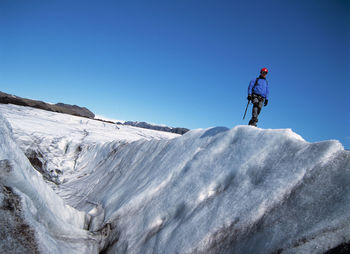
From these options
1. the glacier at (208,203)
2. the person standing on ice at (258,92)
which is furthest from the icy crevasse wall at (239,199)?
the person standing on ice at (258,92)

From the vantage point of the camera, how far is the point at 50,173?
29.9 feet

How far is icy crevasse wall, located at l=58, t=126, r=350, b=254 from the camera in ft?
6.03

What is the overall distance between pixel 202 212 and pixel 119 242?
4.16ft

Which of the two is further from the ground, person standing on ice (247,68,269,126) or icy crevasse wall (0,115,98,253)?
person standing on ice (247,68,269,126)

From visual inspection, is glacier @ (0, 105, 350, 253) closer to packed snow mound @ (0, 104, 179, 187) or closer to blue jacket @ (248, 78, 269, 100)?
blue jacket @ (248, 78, 269, 100)

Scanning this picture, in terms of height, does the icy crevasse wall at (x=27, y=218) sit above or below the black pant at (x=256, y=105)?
below

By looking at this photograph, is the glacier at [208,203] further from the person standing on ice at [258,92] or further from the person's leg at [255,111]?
the person standing on ice at [258,92]

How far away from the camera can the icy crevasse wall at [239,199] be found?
1839 mm

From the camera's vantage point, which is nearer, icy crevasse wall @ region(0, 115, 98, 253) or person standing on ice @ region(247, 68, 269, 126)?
icy crevasse wall @ region(0, 115, 98, 253)

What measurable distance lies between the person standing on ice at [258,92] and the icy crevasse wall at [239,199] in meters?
3.23

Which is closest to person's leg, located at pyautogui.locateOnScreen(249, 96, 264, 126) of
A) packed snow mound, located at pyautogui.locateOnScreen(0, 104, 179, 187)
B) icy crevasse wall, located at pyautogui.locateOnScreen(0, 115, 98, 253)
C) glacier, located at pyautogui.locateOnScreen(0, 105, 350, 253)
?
glacier, located at pyautogui.locateOnScreen(0, 105, 350, 253)

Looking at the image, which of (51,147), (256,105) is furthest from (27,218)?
(51,147)

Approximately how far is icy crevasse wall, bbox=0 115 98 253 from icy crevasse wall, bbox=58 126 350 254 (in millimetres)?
639

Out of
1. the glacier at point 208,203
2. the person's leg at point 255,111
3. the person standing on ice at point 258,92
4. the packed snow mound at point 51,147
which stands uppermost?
the person standing on ice at point 258,92
